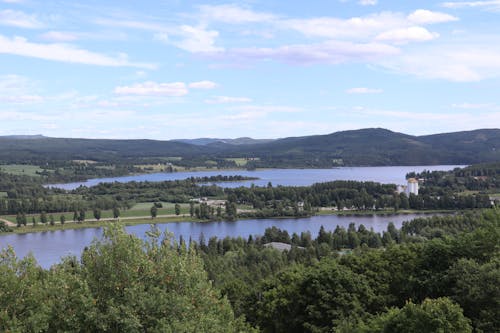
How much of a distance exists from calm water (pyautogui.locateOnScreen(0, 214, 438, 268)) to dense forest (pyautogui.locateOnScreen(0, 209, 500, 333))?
941 inches

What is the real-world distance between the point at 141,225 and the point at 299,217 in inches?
790

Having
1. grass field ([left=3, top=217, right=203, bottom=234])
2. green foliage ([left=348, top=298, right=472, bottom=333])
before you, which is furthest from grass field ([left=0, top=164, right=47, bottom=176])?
green foliage ([left=348, top=298, right=472, bottom=333])

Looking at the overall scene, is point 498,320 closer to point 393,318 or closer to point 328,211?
point 393,318

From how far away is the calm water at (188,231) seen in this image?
45.7m

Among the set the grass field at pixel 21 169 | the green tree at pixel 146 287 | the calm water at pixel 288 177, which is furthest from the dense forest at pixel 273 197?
the green tree at pixel 146 287

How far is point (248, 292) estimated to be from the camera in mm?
20016

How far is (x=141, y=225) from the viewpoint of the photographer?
59.5 meters

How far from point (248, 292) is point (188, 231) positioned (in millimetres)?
35828

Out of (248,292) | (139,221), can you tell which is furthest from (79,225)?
(248,292)

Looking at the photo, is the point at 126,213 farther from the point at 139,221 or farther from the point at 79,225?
the point at 79,225

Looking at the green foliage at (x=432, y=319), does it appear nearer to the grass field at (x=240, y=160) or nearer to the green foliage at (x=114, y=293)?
the green foliage at (x=114, y=293)

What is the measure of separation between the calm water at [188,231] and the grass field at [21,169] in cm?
6929

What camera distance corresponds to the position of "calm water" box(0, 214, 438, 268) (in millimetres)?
45719

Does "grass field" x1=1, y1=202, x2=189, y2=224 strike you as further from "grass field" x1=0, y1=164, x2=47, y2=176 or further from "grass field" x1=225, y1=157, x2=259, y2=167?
"grass field" x1=225, y1=157, x2=259, y2=167
